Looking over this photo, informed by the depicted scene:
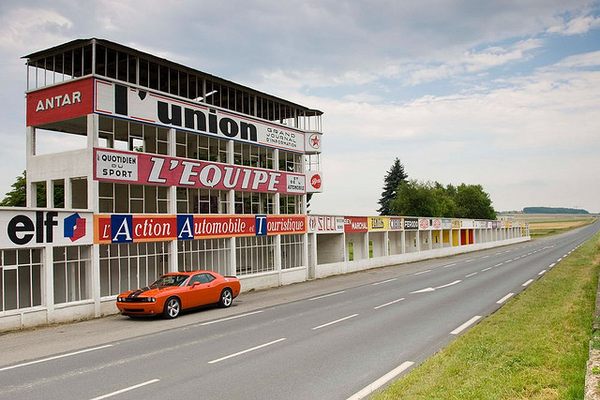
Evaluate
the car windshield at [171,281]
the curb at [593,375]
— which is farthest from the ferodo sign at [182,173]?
the curb at [593,375]

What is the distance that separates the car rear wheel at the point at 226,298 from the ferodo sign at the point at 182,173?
568 centimetres

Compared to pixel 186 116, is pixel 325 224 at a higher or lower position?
lower

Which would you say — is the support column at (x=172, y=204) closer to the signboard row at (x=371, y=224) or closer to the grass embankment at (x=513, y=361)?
the signboard row at (x=371, y=224)

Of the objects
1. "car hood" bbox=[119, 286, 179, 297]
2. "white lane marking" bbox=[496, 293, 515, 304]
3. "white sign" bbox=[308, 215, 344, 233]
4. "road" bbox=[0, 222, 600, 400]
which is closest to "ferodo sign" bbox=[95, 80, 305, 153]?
"white sign" bbox=[308, 215, 344, 233]

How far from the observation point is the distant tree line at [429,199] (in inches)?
3482

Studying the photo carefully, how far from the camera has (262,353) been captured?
37.5ft

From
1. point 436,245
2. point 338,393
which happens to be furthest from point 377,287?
point 436,245

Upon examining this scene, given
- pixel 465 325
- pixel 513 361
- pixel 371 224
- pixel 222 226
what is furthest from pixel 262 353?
pixel 371 224

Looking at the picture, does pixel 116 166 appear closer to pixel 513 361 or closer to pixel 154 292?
pixel 154 292

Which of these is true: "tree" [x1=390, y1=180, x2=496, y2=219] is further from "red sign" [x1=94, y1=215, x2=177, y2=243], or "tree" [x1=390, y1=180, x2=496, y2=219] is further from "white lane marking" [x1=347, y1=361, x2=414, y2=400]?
"white lane marking" [x1=347, y1=361, x2=414, y2=400]

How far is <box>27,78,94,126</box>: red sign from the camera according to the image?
20.2 metres

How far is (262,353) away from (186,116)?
1516 centimetres

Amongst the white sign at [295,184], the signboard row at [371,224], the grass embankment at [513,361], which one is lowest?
the grass embankment at [513,361]

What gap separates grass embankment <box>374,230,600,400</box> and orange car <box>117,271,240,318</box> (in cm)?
941
